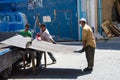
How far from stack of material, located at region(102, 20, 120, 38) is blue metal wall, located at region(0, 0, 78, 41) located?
8.39 feet

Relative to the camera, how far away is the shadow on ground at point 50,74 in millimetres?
11562

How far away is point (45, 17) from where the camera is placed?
24.3 metres

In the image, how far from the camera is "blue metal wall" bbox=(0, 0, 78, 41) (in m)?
23.8

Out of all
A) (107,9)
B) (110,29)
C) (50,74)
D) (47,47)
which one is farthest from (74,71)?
(107,9)

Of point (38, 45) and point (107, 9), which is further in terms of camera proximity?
point (107, 9)

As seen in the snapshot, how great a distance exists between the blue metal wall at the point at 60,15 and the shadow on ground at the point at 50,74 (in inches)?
441

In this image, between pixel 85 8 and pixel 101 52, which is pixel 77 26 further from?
pixel 101 52

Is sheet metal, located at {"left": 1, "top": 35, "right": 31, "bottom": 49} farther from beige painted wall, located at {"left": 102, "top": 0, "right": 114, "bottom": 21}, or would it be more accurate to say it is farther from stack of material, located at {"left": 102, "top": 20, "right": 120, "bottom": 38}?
beige painted wall, located at {"left": 102, "top": 0, "right": 114, "bottom": 21}

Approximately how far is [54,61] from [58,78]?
3.02 m

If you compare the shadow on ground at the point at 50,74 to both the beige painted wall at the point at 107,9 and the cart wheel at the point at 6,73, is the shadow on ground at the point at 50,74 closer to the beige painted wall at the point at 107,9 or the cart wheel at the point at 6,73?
the cart wheel at the point at 6,73

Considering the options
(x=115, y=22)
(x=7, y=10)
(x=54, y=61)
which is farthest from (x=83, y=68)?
(x=115, y=22)

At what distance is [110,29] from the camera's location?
85.0 ft

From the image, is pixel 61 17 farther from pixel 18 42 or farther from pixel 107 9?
pixel 18 42

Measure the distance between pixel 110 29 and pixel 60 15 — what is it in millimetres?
4036
